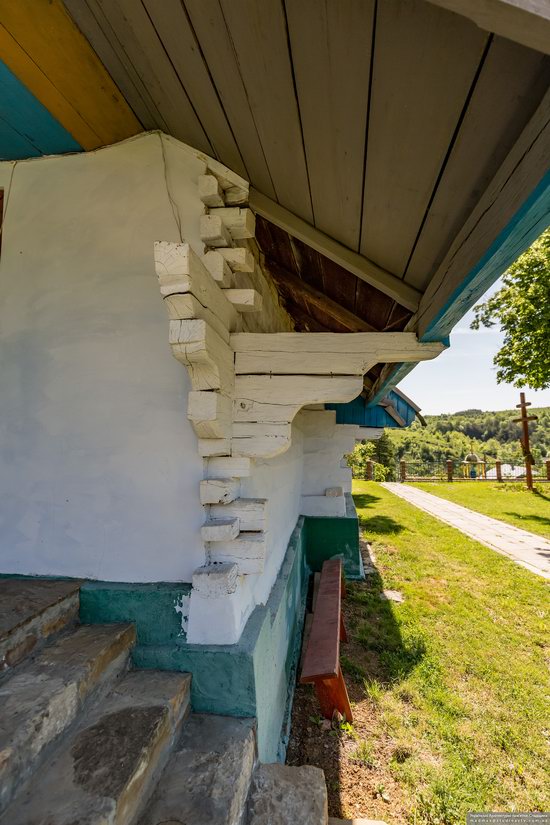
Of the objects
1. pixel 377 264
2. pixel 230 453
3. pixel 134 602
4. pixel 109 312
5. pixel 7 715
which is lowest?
pixel 7 715

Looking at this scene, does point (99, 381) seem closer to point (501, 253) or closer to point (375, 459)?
point (501, 253)

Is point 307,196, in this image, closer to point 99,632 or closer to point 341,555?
point 99,632

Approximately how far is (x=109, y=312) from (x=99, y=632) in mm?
1579

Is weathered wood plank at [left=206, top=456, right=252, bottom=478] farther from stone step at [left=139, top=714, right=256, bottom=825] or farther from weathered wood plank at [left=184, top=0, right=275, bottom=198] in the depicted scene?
weathered wood plank at [left=184, top=0, right=275, bottom=198]

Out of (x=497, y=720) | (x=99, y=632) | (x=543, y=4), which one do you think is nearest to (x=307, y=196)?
(x=543, y=4)

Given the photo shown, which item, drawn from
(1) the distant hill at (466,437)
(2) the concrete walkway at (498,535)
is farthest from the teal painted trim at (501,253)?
(1) the distant hill at (466,437)

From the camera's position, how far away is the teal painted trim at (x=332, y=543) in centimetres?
585

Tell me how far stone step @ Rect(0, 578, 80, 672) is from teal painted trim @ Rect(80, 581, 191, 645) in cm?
7

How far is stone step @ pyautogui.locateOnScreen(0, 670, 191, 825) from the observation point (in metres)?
1.11

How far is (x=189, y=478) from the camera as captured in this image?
194 cm

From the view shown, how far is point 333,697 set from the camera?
2881 millimetres

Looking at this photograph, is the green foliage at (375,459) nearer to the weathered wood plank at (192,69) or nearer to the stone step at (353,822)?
the stone step at (353,822)

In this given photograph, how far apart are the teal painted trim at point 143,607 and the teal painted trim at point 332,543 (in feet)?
13.8

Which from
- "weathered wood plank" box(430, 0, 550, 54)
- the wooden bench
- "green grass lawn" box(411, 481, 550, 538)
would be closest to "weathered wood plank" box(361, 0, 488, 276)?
"weathered wood plank" box(430, 0, 550, 54)
